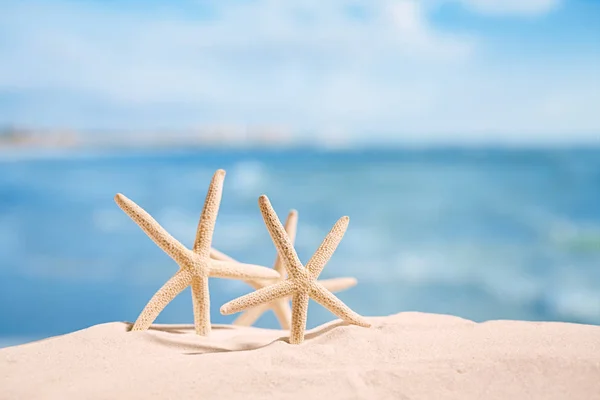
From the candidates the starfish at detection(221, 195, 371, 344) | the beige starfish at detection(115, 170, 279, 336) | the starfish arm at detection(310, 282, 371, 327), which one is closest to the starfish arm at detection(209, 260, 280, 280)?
the beige starfish at detection(115, 170, 279, 336)

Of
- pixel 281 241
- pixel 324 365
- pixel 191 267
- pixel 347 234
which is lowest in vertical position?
pixel 324 365

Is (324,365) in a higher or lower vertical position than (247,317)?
lower

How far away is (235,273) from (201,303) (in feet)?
0.48

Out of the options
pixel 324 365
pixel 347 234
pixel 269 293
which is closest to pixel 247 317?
pixel 269 293

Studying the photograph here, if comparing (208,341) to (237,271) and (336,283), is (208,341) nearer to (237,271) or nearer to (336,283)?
(237,271)

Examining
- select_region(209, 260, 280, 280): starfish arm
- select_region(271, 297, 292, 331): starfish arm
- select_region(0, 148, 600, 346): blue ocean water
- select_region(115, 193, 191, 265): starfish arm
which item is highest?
select_region(0, 148, 600, 346): blue ocean water

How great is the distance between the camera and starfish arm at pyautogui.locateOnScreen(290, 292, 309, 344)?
5.78ft

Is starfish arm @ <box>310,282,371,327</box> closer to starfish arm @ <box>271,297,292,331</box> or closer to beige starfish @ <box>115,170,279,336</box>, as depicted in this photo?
beige starfish @ <box>115,170,279,336</box>

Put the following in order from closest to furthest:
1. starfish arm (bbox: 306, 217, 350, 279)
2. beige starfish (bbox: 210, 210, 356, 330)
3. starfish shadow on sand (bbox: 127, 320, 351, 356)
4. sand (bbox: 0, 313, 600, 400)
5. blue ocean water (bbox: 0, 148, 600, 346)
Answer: sand (bbox: 0, 313, 600, 400) → starfish shadow on sand (bbox: 127, 320, 351, 356) → starfish arm (bbox: 306, 217, 350, 279) → beige starfish (bbox: 210, 210, 356, 330) → blue ocean water (bbox: 0, 148, 600, 346)

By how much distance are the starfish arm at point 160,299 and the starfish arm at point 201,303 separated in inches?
1.2

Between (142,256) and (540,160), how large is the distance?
15250 mm

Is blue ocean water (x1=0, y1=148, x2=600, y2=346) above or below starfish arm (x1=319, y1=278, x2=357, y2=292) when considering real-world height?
above

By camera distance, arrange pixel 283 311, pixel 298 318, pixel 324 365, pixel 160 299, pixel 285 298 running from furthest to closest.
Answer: pixel 283 311 → pixel 285 298 → pixel 160 299 → pixel 298 318 → pixel 324 365

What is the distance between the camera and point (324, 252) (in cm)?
189
